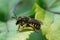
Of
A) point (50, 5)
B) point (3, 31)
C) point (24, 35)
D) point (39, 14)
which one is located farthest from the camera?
point (50, 5)

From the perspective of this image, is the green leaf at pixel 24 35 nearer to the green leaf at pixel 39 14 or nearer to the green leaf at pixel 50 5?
the green leaf at pixel 39 14

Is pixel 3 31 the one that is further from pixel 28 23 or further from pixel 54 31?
pixel 54 31

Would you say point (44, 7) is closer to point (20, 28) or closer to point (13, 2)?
point (13, 2)

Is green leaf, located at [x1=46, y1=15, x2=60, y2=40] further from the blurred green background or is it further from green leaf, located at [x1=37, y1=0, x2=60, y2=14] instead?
Answer: green leaf, located at [x1=37, y1=0, x2=60, y2=14]

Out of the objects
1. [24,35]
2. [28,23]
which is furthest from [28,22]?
[24,35]

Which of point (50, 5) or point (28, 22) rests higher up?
point (50, 5)

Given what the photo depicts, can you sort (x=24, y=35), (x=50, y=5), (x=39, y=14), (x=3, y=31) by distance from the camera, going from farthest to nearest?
1. (x=50, y=5)
2. (x=39, y=14)
3. (x=3, y=31)
4. (x=24, y=35)

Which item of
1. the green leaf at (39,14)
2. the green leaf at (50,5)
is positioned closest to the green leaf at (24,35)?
the green leaf at (39,14)

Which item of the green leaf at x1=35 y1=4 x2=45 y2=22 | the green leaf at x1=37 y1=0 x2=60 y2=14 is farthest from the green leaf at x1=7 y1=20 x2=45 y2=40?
the green leaf at x1=37 y1=0 x2=60 y2=14
